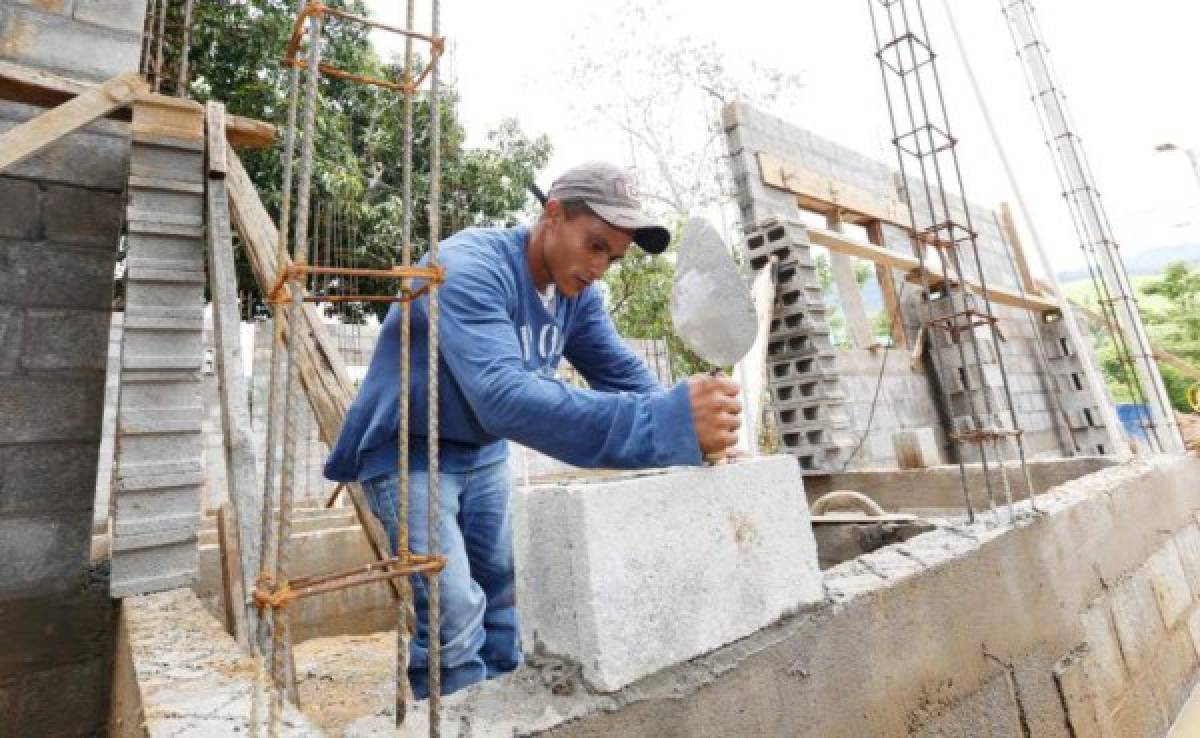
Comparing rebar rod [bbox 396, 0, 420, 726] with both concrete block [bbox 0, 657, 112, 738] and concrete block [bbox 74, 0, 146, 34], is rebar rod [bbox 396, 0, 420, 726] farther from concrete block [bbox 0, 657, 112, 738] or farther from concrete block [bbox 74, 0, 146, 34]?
concrete block [bbox 74, 0, 146, 34]

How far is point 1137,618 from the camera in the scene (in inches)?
121

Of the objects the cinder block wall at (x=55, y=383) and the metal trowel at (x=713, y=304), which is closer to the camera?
the metal trowel at (x=713, y=304)

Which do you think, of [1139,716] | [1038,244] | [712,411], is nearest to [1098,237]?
[1038,244]

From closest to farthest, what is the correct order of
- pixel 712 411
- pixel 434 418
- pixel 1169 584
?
1. pixel 434 418
2. pixel 712 411
3. pixel 1169 584

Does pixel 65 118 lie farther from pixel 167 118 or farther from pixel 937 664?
pixel 937 664

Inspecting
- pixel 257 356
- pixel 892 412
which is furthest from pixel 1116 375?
pixel 257 356

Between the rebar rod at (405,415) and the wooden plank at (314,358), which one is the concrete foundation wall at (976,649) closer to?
the rebar rod at (405,415)

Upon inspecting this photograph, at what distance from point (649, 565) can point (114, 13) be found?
3472mm

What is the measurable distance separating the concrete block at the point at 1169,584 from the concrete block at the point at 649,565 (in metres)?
3.36

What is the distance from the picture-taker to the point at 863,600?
1641mm

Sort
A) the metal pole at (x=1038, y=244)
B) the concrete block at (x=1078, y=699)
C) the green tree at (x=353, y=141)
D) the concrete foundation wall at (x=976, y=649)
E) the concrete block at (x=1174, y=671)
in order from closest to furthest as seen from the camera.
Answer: the concrete foundation wall at (x=976, y=649) < the concrete block at (x=1078, y=699) < the concrete block at (x=1174, y=671) < the metal pole at (x=1038, y=244) < the green tree at (x=353, y=141)

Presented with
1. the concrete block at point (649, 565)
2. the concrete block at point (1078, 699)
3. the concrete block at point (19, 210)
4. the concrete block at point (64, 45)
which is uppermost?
the concrete block at point (64, 45)

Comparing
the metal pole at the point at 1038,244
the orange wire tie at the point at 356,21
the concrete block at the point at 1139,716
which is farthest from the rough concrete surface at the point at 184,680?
the metal pole at the point at 1038,244

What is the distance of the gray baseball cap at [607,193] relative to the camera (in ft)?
5.05
